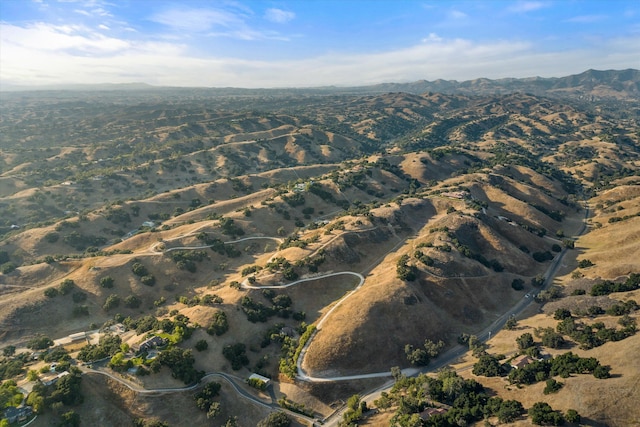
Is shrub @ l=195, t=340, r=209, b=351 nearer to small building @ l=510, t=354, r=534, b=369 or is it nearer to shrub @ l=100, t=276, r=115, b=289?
shrub @ l=100, t=276, r=115, b=289

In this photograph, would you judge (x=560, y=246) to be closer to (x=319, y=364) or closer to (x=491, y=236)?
(x=491, y=236)

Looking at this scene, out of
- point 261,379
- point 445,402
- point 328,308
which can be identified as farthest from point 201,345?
point 445,402

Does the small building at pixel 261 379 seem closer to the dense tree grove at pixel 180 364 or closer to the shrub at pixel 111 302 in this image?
the dense tree grove at pixel 180 364

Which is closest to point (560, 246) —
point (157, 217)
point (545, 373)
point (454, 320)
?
point (454, 320)

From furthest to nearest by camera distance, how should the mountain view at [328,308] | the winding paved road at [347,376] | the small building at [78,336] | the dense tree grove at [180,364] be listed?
the small building at [78,336]
the dense tree grove at [180,364]
the winding paved road at [347,376]
the mountain view at [328,308]

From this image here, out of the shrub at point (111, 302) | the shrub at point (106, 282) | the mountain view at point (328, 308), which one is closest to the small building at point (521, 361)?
the mountain view at point (328, 308)

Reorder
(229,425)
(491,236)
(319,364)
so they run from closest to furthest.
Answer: (229,425), (319,364), (491,236)
